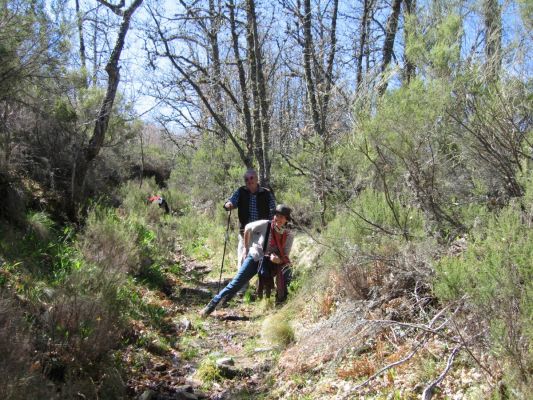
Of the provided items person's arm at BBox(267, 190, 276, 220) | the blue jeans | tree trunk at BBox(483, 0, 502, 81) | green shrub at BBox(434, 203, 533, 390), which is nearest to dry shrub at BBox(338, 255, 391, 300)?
green shrub at BBox(434, 203, 533, 390)

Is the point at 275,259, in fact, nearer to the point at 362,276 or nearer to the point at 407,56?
the point at 362,276

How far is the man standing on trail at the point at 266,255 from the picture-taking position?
617 centimetres

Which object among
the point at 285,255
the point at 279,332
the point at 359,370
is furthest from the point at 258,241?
the point at 359,370

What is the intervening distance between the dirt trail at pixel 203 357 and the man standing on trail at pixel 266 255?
385mm

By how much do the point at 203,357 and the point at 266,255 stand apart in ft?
5.27

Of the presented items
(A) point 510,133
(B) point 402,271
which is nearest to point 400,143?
(A) point 510,133

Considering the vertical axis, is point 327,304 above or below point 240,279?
below

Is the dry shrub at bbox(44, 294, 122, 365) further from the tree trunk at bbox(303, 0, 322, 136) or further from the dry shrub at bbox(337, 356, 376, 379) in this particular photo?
the tree trunk at bbox(303, 0, 322, 136)

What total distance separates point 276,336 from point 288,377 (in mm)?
1004

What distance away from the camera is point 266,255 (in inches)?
247

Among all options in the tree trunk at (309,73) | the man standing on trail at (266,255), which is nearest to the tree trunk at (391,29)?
the tree trunk at (309,73)

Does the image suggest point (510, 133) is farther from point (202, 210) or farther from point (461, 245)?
point (202, 210)

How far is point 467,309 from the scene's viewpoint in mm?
3393

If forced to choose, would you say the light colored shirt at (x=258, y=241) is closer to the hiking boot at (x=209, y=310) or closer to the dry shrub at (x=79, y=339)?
the hiking boot at (x=209, y=310)
